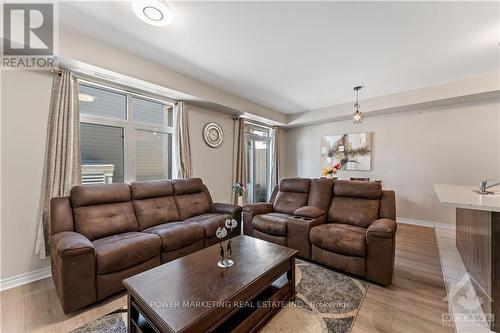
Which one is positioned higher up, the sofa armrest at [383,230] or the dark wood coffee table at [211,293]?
the sofa armrest at [383,230]

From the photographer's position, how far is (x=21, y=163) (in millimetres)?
2262

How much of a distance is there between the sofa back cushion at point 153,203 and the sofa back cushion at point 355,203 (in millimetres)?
2264

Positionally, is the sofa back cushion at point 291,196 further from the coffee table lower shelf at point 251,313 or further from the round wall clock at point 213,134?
the round wall clock at point 213,134

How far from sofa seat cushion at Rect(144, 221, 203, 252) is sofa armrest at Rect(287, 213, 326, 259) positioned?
3.80 feet

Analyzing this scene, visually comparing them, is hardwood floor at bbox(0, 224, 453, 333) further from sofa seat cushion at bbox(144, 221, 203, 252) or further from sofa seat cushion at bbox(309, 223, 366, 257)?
sofa seat cushion at bbox(144, 221, 203, 252)

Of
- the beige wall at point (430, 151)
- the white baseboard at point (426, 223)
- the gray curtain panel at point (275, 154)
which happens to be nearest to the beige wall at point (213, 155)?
the gray curtain panel at point (275, 154)

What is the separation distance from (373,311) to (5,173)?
3.78m

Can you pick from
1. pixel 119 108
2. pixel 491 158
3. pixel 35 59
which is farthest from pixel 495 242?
pixel 35 59

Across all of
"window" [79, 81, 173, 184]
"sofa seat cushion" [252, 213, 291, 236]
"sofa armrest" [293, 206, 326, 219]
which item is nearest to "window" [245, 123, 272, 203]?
"window" [79, 81, 173, 184]

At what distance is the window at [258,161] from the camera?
5359mm

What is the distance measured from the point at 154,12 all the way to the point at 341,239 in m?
2.88

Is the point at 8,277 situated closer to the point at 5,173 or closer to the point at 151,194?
the point at 5,173

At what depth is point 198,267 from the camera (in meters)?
1.64

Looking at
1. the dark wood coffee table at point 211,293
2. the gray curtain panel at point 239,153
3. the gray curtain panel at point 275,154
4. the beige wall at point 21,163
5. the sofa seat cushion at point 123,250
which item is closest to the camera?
the dark wood coffee table at point 211,293
